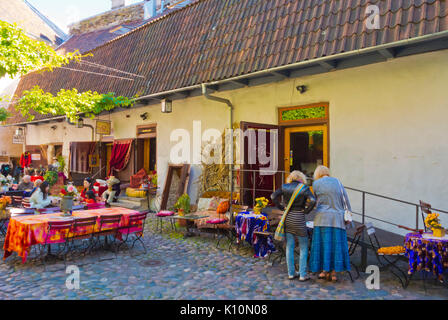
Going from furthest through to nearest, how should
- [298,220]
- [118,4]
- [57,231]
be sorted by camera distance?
[118,4] → [57,231] → [298,220]

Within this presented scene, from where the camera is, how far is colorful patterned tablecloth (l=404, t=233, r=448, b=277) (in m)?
4.50

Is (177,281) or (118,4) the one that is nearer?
(177,281)

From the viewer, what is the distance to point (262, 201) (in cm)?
653

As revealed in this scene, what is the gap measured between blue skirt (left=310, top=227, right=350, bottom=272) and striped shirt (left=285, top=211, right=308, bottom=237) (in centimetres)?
21

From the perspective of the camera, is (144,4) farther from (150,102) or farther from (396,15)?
(396,15)

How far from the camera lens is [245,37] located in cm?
858

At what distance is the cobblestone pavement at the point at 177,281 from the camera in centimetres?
455

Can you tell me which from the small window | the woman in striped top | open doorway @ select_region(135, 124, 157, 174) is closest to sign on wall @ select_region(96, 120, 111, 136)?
open doorway @ select_region(135, 124, 157, 174)

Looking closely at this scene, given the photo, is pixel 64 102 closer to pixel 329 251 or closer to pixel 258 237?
pixel 258 237

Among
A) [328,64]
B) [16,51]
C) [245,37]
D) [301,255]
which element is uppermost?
[245,37]

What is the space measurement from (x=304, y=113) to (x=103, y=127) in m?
8.70

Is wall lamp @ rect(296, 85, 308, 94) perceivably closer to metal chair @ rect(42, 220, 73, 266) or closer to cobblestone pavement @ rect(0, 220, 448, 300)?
cobblestone pavement @ rect(0, 220, 448, 300)

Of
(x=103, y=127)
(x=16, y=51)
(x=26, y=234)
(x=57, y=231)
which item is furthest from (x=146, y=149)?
(x=26, y=234)
